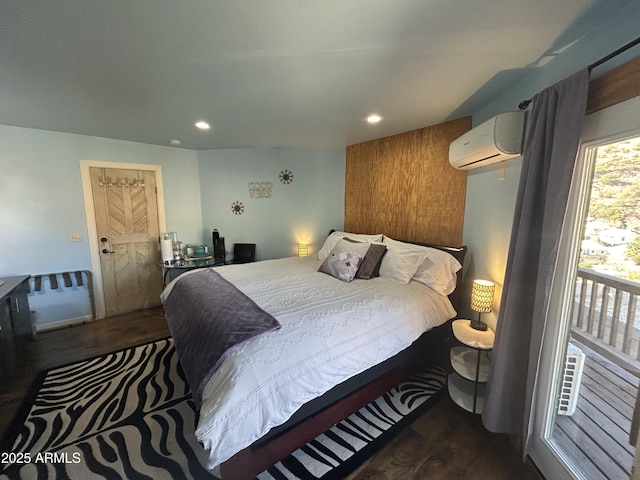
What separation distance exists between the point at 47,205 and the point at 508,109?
4683 mm

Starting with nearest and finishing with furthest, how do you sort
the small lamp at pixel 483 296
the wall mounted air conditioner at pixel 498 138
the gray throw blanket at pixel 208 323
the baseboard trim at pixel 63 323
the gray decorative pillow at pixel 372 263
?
the gray throw blanket at pixel 208 323
the wall mounted air conditioner at pixel 498 138
the small lamp at pixel 483 296
the gray decorative pillow at pixel 372 263
the baseboard trim at pixel 63 323

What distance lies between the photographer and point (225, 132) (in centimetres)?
288

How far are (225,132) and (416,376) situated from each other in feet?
10.6

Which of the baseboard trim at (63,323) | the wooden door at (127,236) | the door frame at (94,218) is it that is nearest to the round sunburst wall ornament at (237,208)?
the wooden door at (127,236)

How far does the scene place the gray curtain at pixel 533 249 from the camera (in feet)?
3.83

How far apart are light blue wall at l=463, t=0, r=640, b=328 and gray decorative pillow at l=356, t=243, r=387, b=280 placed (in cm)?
82

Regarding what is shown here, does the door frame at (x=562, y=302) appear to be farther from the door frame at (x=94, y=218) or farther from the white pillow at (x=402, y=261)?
the door frame at (x=94, y=218)

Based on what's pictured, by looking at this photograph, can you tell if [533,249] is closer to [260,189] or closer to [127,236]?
[260,189]

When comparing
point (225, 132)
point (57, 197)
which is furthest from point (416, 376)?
point (57, 197)

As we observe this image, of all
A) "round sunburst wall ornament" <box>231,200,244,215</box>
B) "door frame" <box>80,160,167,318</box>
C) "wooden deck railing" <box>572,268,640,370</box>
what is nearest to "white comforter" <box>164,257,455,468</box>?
"wooden deck railing" <box>572,268,640,370</box>

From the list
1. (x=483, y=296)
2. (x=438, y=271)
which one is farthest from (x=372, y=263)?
(x=483, y=296)

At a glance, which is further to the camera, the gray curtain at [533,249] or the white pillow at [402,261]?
the white pillow at [402,261]

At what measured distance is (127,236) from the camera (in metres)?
3.37

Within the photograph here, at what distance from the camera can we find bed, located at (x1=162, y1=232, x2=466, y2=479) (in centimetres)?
117
